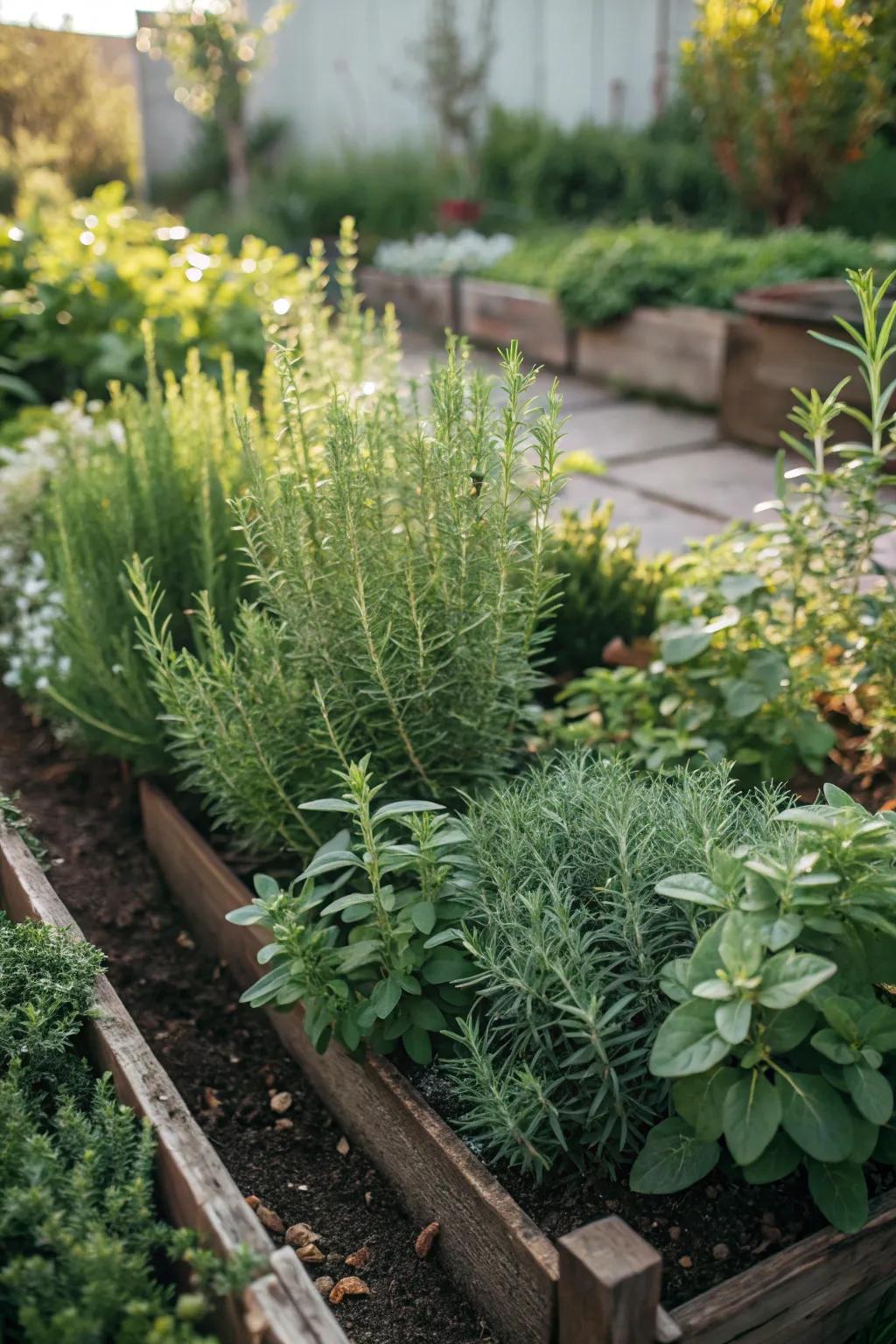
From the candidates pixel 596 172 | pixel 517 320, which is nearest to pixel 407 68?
pixel 596 172

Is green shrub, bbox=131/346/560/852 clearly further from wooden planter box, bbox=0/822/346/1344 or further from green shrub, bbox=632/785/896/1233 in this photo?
green shrub, bbox=632/785/896/1233

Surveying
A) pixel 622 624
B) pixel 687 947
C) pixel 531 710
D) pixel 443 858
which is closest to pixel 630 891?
pixel 687 947

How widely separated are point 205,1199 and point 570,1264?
0.39 metres

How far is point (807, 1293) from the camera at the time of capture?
1.36 m

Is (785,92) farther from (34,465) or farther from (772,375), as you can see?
(34,465)

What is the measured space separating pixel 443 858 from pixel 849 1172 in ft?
2.07

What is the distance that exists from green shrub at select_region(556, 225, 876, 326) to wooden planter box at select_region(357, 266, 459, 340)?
4.92 feet

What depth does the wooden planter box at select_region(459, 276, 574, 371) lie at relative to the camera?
6.89 meters

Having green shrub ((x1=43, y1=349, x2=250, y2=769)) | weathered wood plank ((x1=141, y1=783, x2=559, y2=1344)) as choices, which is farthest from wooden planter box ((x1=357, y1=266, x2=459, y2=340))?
weathered wood plank ((x1=141, y1=783, x2=559, y2=1344))

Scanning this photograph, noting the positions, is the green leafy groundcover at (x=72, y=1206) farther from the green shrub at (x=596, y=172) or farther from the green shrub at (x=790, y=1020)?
the green shrub at (x=596, y=172)

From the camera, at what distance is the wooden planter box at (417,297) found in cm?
797

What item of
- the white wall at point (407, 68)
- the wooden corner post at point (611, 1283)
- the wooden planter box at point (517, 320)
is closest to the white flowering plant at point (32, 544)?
the wooden corner post at point (611, 1283)

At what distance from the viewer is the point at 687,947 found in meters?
1.54

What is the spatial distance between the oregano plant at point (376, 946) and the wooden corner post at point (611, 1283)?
1.34 ft
